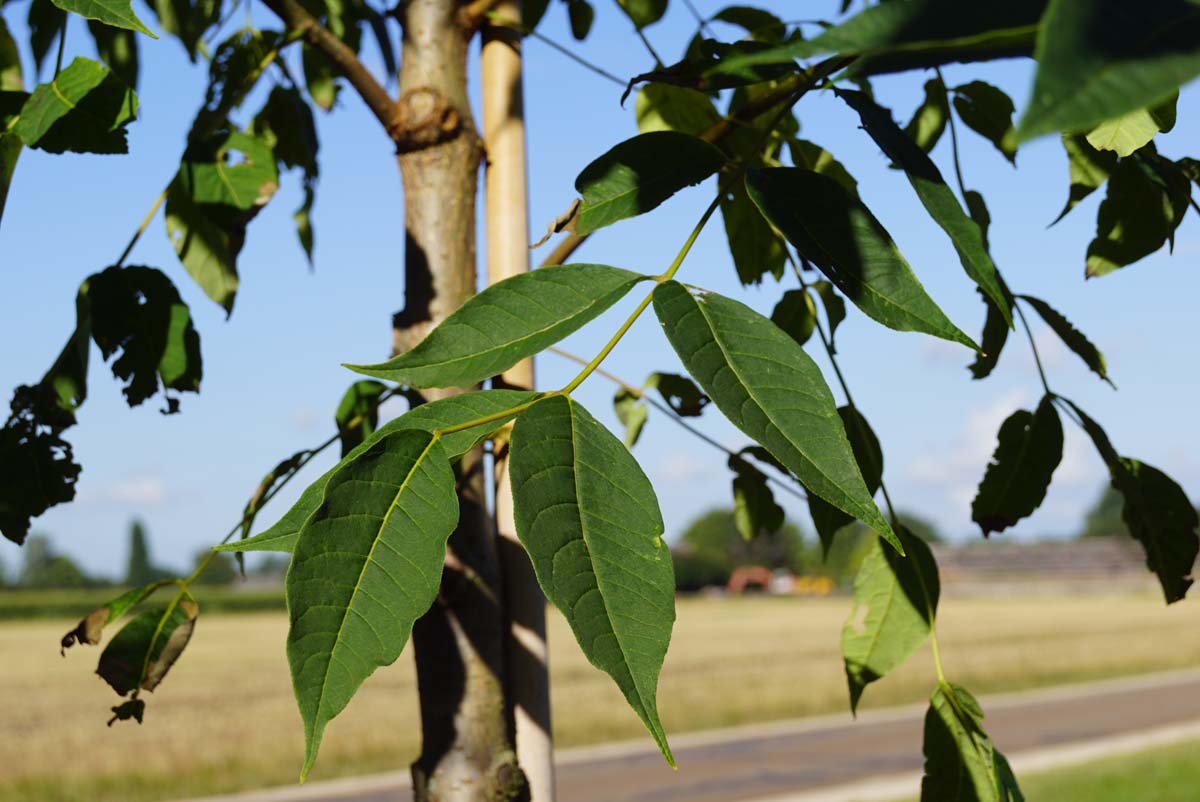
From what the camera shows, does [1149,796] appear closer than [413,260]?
No

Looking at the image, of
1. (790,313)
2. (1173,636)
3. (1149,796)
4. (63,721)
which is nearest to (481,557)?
(790,313)

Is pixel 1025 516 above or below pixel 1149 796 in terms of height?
above

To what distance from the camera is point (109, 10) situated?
2.16 feet

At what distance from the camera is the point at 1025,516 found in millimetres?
1055

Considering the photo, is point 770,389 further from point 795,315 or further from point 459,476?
point 795,315

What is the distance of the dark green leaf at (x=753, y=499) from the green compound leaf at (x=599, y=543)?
696 mm

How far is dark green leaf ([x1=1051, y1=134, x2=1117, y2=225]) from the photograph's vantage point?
0.98 m

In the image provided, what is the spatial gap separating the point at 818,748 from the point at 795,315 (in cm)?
1411

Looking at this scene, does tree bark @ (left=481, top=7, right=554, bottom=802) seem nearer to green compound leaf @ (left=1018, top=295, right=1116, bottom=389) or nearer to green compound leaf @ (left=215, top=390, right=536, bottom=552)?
green compound leaf @ (left=215, top=390, right=536, bottom=552)

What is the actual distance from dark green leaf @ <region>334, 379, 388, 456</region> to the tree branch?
26 centimetres

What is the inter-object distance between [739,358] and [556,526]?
0.41ft

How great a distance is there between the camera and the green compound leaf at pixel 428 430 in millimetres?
583

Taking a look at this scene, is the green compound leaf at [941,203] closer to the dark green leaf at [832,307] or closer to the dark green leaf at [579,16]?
the dark green leaf at [832,307]

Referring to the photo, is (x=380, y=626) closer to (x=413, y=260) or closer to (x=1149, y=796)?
(x=413, y=260)
